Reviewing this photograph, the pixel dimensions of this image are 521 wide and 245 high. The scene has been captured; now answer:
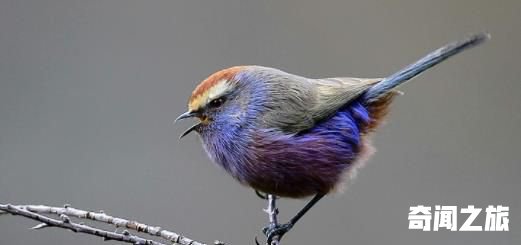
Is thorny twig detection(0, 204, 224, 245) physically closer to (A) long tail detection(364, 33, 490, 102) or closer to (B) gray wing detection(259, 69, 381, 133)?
(B) gray wing detection(259, 69, 381, 133)

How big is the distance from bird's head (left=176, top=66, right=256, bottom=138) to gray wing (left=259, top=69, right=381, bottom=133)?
0.08 meters

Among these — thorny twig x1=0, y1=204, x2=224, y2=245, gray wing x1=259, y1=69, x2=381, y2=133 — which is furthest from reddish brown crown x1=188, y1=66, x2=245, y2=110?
thorny twig x1=0, y1=204, x2=224, y2=245

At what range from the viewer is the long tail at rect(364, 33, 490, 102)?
1.54 metres

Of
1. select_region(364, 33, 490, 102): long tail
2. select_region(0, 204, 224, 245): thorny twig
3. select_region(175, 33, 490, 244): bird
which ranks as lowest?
select_region(0, 204, 224, 245): thorny twig

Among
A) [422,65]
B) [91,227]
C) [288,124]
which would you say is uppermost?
[422,65]

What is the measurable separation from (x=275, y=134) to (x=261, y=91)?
0.13m

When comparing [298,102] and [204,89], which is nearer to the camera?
[204,89]

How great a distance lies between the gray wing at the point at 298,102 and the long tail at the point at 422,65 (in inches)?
1.3

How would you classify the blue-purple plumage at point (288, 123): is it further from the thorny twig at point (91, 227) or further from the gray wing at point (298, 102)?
the thorny twig at point (91, 227)

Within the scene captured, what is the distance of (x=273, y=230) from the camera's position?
75.5 inches

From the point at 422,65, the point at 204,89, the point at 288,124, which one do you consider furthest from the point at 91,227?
the point at 422,65

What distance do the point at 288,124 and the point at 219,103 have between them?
0.66ft

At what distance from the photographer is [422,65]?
5.99 ft

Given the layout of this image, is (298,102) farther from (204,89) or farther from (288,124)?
(204,89)
